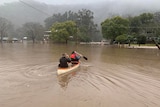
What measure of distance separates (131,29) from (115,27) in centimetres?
1281

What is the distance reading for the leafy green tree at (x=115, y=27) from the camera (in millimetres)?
74000

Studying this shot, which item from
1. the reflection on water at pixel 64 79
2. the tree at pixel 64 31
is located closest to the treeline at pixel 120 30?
the tree at pixel 64 31

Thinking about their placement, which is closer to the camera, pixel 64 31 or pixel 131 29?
pixel 64 31

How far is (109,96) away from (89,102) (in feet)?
4.74

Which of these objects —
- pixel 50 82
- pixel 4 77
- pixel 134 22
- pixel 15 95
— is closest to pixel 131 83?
pixel 50 82

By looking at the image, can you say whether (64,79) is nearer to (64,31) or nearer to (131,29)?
(64,31)

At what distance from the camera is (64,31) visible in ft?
258

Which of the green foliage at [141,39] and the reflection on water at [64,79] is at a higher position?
the green foliage at [141,39]

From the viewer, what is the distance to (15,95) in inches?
378

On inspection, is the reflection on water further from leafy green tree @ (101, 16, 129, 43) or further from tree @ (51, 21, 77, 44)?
tree @ (51, 21, 77, 44)

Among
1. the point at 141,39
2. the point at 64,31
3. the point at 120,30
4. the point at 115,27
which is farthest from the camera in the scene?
the point at 64,31

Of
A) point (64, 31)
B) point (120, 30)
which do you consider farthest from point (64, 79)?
point (64, 31)

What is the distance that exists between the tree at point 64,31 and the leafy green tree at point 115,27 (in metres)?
12.4

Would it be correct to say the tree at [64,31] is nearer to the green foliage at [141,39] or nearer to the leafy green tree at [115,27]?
the leafy green tree at [115,27]
